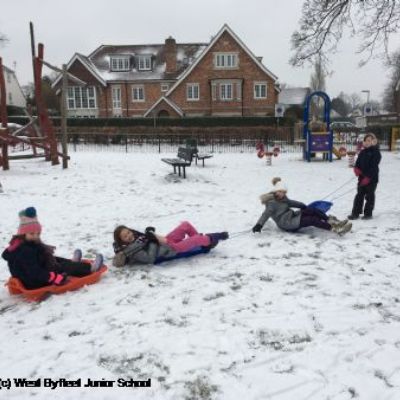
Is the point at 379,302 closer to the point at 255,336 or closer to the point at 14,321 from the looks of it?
the point at 255,336

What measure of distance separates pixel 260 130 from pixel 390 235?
1966 centimetres

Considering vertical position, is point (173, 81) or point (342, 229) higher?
point (173, 81)

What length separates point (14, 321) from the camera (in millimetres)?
4387

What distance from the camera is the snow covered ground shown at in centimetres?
326

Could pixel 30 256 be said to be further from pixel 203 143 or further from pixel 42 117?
pixel 203 143

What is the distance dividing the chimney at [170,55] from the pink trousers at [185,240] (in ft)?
127

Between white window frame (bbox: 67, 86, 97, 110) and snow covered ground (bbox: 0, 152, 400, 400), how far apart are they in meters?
38.0

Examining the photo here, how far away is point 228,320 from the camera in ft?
13.8

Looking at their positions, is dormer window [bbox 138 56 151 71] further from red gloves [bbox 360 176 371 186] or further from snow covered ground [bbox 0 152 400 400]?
red gloves [bbox 360 176 371 186]

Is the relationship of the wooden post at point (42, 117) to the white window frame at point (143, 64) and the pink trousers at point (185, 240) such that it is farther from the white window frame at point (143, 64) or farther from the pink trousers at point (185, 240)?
the white window frame at point (143, 64)

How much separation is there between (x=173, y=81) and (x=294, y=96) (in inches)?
1297

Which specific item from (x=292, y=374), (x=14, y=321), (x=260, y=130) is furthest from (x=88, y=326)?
(x=260, y=130)

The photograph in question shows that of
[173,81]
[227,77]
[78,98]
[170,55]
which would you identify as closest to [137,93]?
[173,81]

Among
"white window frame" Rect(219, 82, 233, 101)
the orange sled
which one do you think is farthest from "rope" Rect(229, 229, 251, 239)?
"white window frame" Rect(219, 82, 233, 101)
